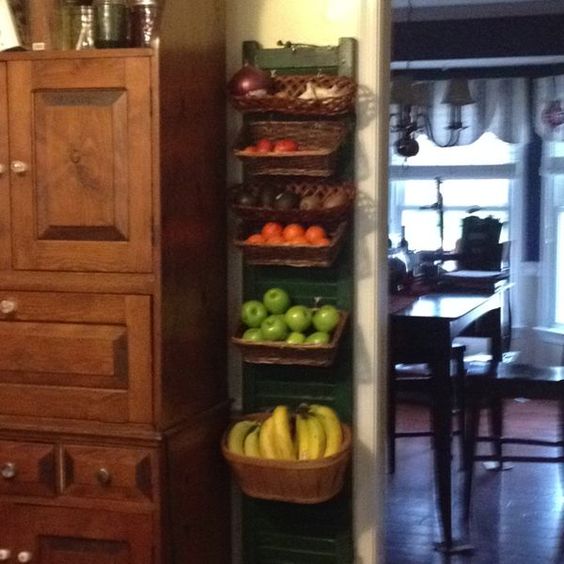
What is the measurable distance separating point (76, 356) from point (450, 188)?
16.0 feet

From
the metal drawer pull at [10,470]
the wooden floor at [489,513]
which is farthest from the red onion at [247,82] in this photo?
the wooden floor at [489,513]

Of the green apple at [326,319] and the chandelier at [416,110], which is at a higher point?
the chandelier at [416,110]

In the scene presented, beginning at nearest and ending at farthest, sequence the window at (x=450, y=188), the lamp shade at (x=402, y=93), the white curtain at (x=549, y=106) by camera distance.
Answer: the lamp shade at (x=402, y=93) → the white curtain at (x=549, y=106) → the window at (x=450, y=188)

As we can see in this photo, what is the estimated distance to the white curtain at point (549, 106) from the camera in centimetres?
639

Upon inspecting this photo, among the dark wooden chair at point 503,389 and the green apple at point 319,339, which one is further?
the dark wooden chair at point 503,389

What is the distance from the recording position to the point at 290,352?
2.49m

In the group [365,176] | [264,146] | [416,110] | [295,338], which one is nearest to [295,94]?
[264,146]

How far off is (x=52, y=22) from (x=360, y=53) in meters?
0.79

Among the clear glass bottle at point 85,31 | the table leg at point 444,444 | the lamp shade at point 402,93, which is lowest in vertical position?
the table leg at point 444,444

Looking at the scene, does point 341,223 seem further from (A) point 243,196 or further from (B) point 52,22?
(B) point 52,22

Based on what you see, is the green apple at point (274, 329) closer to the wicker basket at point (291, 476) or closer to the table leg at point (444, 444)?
the wicker basket at point (291, 476)

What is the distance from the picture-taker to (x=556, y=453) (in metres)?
5.00

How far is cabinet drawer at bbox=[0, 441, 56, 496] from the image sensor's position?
2.33 m

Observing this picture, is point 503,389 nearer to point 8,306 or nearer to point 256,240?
point 256,240
